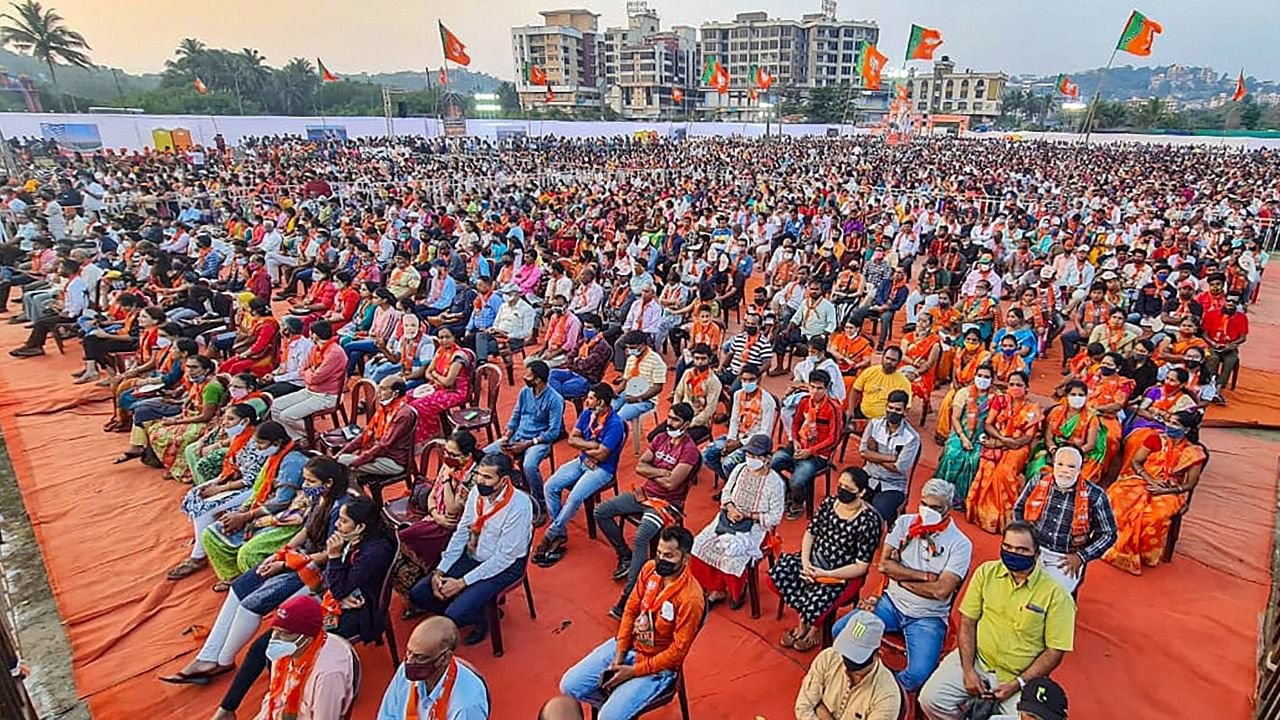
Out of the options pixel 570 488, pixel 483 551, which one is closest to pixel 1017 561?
pixel 483 551

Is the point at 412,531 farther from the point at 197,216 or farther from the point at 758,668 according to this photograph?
the point at 197,216

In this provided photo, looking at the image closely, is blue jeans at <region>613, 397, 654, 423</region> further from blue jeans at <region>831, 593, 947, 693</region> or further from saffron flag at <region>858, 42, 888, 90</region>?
saffron flag at <region>858, 42, 888, 90</region>

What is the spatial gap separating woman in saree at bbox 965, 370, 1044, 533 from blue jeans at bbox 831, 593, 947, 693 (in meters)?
1.98

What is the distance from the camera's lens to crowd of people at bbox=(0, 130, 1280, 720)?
3.14 meters

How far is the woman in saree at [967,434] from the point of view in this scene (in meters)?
5.33

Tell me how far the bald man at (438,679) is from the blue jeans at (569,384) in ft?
12.6

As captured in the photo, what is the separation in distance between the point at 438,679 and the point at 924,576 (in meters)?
2.34

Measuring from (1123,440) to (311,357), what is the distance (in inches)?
271

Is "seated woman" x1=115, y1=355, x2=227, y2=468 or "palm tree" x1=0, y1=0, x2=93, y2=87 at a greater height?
"palm tree" x1=0, y1=0, x2=93, y2=87

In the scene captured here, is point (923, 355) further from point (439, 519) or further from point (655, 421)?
point (439, 519)

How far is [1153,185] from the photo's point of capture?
21.0 meters

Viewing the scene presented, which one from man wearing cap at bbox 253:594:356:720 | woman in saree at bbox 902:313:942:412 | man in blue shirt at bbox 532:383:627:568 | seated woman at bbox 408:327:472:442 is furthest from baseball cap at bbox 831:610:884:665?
woman in saree at bbox 902:313:942:412

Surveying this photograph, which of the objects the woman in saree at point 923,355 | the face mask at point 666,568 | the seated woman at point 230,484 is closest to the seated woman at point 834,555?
the face mask at point 666,568

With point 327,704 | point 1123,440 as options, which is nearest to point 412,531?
point 327,704
